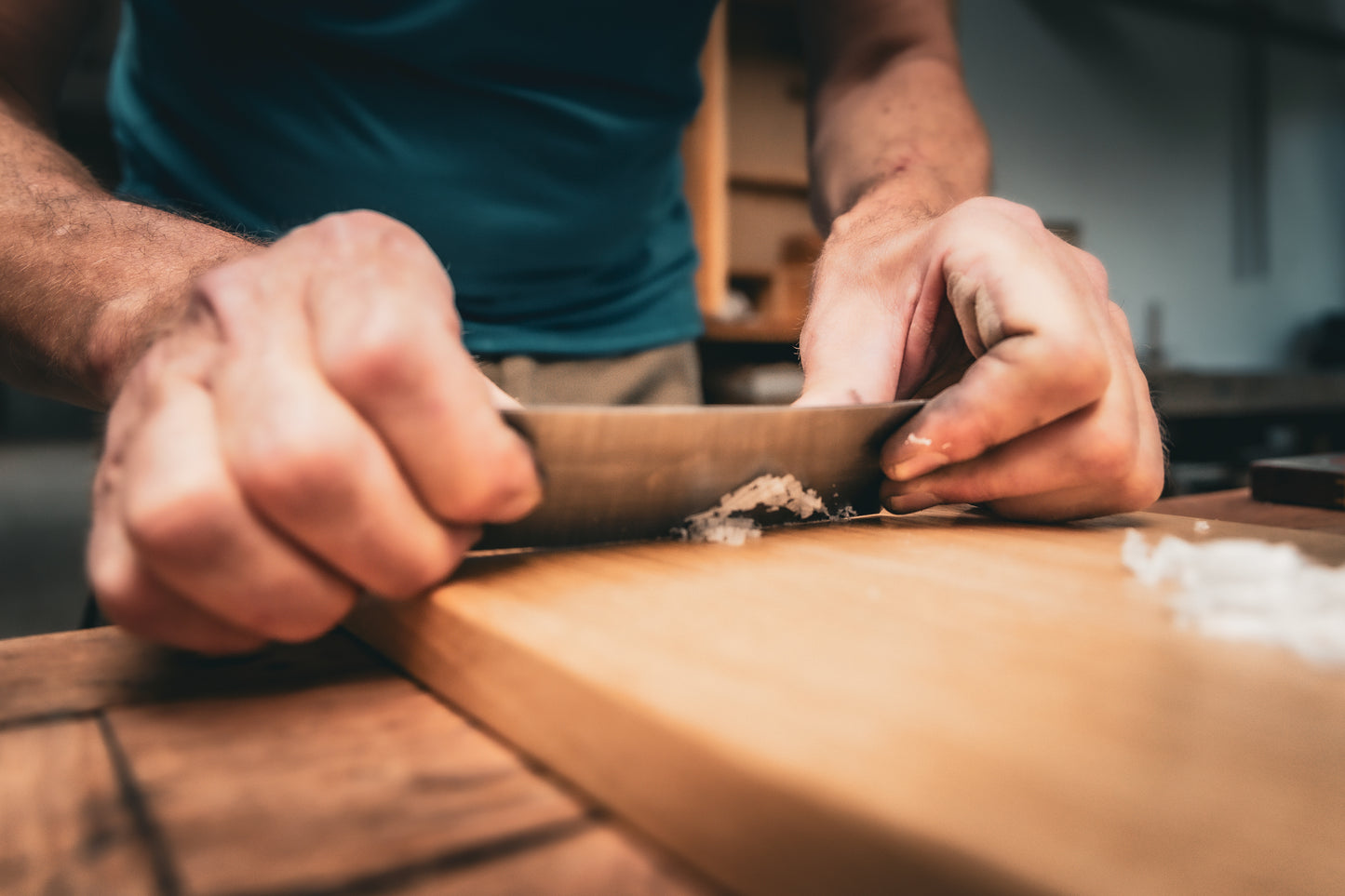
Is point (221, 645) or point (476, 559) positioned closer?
point (221, 645)

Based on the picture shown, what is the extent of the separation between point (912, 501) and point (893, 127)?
0.68 m

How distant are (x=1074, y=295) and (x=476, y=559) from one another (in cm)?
42

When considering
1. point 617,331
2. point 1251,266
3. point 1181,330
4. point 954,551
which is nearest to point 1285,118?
point 1251,266

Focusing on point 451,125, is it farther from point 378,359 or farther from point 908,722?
point 908,722

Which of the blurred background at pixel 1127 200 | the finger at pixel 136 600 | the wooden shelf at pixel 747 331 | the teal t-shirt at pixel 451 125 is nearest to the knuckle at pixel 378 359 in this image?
the finger at pixel 136 600

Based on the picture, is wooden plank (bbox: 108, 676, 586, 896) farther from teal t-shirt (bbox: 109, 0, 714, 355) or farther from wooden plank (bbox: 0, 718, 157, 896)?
teal t-shirt (bbox: 109, 0, 714, 355)

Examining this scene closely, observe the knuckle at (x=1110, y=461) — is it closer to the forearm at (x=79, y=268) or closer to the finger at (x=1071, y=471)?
the finger at (x=1071, y=471)

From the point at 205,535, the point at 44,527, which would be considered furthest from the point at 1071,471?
the point at 44,527

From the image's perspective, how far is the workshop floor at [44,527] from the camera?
250 centimetres

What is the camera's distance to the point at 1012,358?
1.65 ft

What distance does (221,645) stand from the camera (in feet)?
1.11

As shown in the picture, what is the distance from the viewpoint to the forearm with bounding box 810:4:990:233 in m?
0.97

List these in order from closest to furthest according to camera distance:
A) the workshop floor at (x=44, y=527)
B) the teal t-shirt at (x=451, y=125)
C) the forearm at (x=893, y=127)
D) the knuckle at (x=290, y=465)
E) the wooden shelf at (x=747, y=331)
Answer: the knuckle at (x=290, y=465)
the teal t-shirt at (x=451, y=125)
the forearm at (x=893, y=127)
the wooden shelf at (x=747, y=331)
the workshop floor at (x=44, y=527)

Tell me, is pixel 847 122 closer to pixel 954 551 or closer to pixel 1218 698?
pixel 954 551
